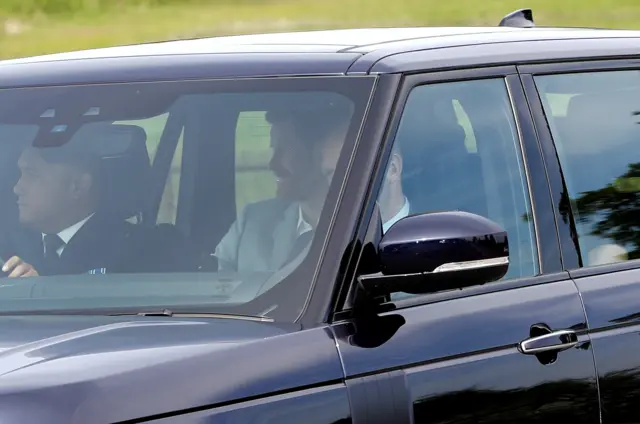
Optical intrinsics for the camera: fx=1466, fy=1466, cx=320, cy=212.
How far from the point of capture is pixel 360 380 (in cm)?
309

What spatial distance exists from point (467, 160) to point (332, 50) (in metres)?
0.46

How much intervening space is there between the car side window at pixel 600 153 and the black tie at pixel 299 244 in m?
0.90

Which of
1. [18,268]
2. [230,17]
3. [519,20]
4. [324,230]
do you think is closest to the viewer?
[324,230]

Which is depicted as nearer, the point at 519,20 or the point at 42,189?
the point at 42,189

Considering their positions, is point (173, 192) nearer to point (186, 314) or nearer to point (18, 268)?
point (18, 268)

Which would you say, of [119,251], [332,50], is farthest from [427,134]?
[119,251]

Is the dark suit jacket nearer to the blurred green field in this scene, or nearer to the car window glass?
the car window glass

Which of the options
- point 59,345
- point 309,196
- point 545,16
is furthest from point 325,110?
point 545,16

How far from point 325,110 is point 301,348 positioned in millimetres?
759

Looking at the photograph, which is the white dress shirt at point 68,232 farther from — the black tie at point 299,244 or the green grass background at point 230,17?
the green grass background at point 230,17

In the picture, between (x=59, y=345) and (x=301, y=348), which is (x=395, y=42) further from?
(x=59, y=345)

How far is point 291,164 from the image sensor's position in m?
3.59

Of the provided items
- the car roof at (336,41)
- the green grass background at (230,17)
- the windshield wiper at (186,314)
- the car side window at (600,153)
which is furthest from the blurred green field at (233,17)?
the windshield wiper at (186,314)

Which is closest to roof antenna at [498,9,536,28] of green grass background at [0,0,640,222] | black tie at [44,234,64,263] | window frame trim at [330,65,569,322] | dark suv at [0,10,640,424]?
dark suv at [0,10,640,424]
